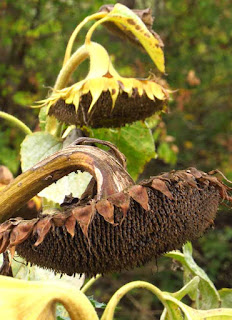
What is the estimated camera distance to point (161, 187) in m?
0.56

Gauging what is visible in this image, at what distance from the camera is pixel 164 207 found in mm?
567

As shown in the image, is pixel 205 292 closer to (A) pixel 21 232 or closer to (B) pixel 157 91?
(B) pixel 157 91

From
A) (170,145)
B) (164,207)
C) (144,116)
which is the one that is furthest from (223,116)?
(164,207)

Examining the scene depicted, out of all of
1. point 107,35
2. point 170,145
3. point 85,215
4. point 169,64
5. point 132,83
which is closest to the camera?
point 85,215

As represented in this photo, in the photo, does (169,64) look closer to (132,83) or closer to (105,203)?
(132,83)

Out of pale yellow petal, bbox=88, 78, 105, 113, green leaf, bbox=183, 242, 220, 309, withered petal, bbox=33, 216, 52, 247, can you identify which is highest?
withered petal, bbox=33, 216, 52, 247

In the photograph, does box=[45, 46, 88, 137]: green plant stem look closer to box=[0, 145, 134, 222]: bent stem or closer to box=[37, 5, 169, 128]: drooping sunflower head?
box=[37, 5, 169, 128]: drooping sunflower head

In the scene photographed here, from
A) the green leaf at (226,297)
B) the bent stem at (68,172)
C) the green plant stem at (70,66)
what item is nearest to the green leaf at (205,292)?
the green leaf at (226,297)

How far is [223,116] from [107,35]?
99 cm

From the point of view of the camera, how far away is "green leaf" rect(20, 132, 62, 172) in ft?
3.35

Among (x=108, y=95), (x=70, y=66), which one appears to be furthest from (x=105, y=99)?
(x=70, y=66)

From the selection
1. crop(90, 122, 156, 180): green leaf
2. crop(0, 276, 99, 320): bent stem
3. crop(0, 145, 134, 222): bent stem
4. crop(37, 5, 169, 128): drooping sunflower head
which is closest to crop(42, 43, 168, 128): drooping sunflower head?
crop(37, 5, 169, 128): drooping sunflower head

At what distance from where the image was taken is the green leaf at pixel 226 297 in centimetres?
103

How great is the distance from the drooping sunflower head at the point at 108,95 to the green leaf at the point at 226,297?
311mm
